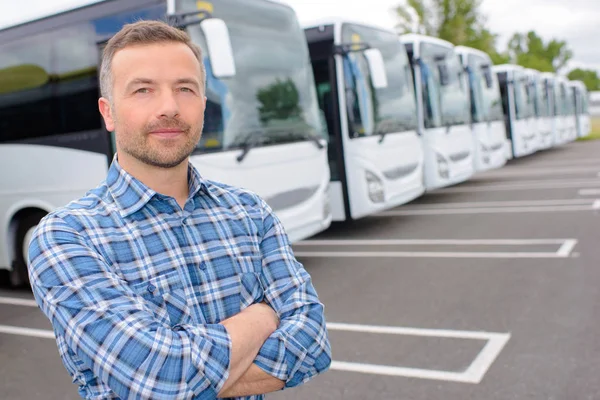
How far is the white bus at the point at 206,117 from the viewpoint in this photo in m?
6.67

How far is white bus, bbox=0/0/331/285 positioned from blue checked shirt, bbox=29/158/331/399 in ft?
14.4

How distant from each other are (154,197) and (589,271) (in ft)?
20.2

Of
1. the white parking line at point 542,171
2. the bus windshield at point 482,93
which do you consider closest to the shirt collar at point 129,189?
the bus windshield at point 482,93

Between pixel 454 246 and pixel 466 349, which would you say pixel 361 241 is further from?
pixel 466 349

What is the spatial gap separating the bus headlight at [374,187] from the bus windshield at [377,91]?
58 cm

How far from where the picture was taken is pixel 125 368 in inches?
66.9

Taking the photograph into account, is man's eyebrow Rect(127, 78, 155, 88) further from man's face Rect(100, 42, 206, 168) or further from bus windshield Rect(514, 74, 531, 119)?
bus windshield Rect(514, 74, 531, 119)

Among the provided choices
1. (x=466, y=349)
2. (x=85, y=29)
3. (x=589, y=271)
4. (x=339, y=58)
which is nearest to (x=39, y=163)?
(x=85, y=29)

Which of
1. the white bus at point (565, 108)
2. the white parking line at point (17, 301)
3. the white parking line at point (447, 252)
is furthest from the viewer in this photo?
the white bus at point (565, 108)

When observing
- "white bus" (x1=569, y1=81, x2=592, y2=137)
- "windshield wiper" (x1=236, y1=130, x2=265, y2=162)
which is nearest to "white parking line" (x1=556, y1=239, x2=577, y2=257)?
"windshield wiper" (x1=236, y1=130, x2=265, y2=162)

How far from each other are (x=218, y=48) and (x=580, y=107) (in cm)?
3758

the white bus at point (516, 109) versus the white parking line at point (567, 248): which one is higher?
the white bus at point (516, 109)

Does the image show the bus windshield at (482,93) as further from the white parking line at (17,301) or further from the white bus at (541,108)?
the white parking line at (17,301)

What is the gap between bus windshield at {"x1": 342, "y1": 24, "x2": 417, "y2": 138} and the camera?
31.8ft
